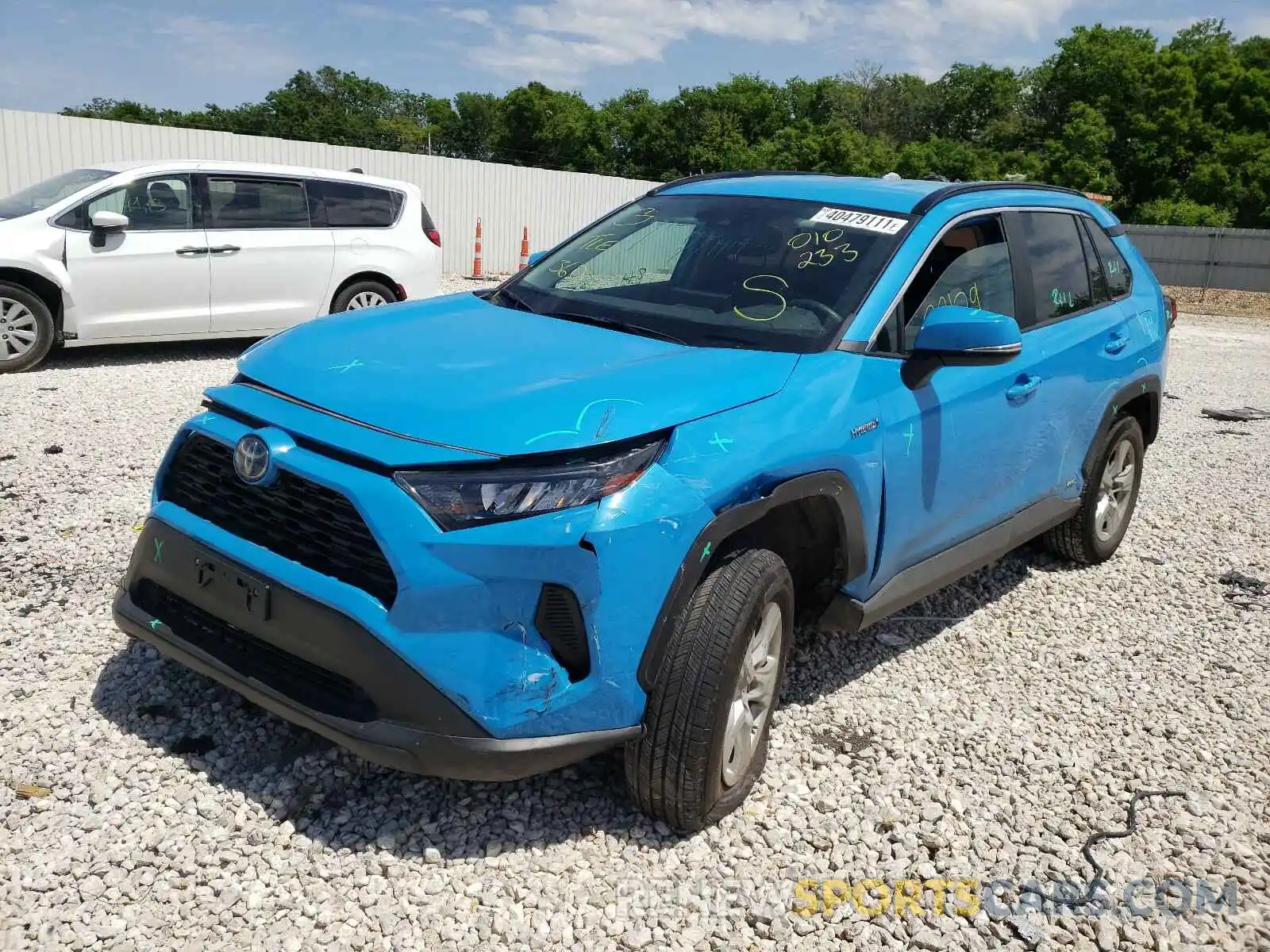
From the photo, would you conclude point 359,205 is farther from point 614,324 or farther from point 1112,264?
point 614,324

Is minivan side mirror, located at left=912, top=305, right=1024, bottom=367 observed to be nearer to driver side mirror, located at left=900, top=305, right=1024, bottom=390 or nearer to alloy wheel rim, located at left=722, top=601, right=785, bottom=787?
driver side mirror, located at left=900, top=305, right=1024, bottom=390

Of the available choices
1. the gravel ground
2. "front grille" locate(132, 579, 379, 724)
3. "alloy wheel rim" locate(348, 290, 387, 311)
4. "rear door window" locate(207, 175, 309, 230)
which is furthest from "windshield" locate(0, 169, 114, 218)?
"front grille" locate(132, 579, 379, 724)

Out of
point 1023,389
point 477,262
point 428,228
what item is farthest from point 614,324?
point 477,262

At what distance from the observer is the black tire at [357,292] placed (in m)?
9.68

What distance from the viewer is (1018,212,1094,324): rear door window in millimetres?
4344

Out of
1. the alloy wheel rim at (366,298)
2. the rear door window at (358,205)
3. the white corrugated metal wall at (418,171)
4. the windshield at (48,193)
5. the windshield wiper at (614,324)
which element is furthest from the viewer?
the white corrugated metal wall at (418,171)

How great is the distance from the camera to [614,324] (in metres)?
3.41

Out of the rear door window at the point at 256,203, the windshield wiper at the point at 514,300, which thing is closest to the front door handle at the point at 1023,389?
the windshield wiper at the point at 514,300

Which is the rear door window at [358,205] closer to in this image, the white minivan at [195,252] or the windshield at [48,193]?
the white minivan at [195,252]

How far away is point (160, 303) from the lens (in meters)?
8.60

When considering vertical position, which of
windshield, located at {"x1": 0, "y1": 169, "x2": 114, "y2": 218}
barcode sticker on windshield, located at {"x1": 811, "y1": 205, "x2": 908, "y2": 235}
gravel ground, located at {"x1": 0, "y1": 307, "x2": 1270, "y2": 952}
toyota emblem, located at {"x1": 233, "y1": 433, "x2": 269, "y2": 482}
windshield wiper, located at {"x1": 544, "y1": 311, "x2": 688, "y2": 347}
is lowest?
gravel ground, located at {"x1": 0, "y1": 307, "x2": 1270, "y2": 952}

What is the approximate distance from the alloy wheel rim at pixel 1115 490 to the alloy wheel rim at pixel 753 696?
281 centimetres

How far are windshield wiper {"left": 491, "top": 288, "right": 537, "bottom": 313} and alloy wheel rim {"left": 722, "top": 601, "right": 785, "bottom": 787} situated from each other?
144 cm

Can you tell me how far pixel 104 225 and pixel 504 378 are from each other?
6811 millimetres
